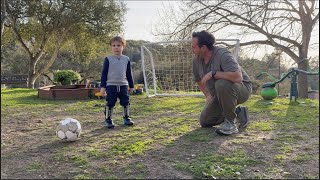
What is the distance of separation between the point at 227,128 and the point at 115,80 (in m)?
1.62

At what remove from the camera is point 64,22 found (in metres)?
15.4

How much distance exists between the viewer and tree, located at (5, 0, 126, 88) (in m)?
15.0

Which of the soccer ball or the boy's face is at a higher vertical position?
the boy's face

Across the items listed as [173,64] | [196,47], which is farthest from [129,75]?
[173,64]

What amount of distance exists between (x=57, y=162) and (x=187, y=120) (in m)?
2.53

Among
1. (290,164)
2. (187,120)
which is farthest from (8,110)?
(290,164)

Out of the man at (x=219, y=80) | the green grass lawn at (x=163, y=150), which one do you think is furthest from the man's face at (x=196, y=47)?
the green grass lawn at (x=163, y=150)

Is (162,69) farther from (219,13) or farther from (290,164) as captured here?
(290,164)

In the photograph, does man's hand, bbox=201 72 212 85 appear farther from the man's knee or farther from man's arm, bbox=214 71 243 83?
the man's knee

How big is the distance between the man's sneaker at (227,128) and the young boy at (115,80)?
1347 millimetres

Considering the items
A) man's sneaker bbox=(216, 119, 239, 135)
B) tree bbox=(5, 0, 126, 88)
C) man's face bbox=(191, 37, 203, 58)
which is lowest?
man's sneaker bbox=(216, 119, 239, 135)

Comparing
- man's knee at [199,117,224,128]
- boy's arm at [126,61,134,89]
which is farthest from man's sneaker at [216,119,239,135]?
boy's arm at [126,61,134,89]

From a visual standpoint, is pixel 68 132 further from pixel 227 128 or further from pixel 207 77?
pixel 227 128

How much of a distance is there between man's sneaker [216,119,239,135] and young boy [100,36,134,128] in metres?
1.35
